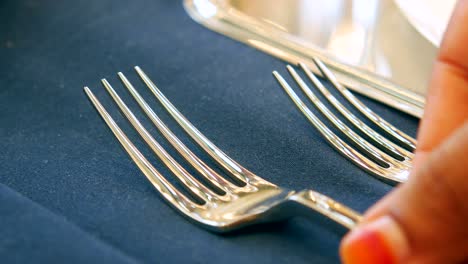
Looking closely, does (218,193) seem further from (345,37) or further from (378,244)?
(345,37)

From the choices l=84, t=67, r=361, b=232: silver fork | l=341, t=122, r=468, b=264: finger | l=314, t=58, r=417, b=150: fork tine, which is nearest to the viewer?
l=341, t=122, r=468, b=264: finger

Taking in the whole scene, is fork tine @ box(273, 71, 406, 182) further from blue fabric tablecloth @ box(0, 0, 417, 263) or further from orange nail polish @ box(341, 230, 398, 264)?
orange nail polish @ box(341, 230, 398, 264)

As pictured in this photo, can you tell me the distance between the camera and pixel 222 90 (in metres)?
0.60

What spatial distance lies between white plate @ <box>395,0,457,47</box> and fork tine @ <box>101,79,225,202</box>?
297 millimetres

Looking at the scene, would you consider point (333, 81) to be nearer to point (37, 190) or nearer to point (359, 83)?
point (359, 83)

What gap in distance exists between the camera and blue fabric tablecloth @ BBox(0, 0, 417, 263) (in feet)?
1.31

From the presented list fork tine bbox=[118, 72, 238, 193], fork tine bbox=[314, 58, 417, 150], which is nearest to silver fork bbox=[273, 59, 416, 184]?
fork tine bbox=[314, 58, 417, 150]

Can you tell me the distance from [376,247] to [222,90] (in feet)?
1.09

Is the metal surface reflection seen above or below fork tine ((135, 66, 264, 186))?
above

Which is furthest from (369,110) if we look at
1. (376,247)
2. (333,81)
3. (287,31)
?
(376,247)

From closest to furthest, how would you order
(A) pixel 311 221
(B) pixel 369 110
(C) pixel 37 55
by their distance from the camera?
1. (A) pixel 311 221
2. (B) pixel 369 110
3. (C) pixel 37 55

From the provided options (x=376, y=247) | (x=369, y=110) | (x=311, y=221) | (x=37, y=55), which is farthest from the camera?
(x=37, y=55)

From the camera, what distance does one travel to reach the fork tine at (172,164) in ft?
1.44

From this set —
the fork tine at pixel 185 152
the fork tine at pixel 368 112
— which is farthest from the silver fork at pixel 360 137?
the fork tine at pixel 185 152
